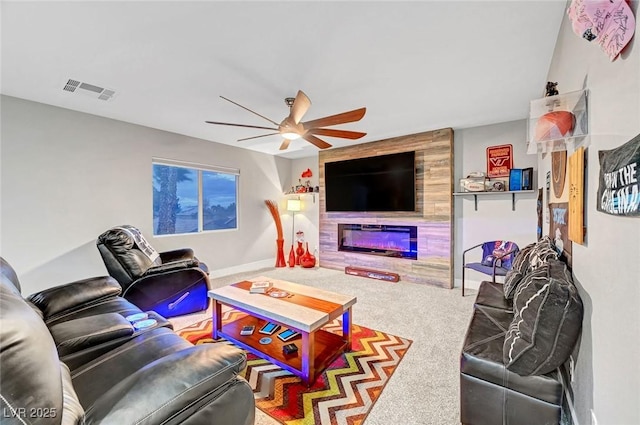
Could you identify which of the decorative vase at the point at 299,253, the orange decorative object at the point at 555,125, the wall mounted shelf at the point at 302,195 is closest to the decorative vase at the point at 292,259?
the decorative vase at the point at 299,253

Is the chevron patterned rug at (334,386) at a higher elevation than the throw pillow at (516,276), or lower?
lower

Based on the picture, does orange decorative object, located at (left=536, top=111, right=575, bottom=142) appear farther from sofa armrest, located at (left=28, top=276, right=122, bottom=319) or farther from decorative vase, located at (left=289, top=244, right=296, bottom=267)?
decorative vase, located at (left=289, top=244, right=296, bottom=267)

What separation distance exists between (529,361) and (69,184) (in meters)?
4.51

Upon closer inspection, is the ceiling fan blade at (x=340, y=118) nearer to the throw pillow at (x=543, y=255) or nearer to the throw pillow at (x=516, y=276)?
the throw pillow at (x=543, y=255)

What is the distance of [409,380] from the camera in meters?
1.86

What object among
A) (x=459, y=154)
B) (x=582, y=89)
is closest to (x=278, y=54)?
(x=582, y=89)

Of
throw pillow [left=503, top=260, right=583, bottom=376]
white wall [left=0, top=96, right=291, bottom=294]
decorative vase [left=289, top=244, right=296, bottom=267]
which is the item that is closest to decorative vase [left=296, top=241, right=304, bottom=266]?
decorative vase [left=289, top=244, right=296, bottom=267]

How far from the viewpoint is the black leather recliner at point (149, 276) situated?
8.83 ft

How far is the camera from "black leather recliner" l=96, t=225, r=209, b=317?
8.83 ft

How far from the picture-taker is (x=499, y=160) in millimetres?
3672

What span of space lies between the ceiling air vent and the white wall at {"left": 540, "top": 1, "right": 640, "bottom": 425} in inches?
144

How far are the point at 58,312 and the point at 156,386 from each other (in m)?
1.45

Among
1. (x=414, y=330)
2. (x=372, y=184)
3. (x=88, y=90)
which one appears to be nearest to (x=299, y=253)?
(x=372, y=184)

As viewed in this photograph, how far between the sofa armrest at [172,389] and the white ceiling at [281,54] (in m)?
1.86
